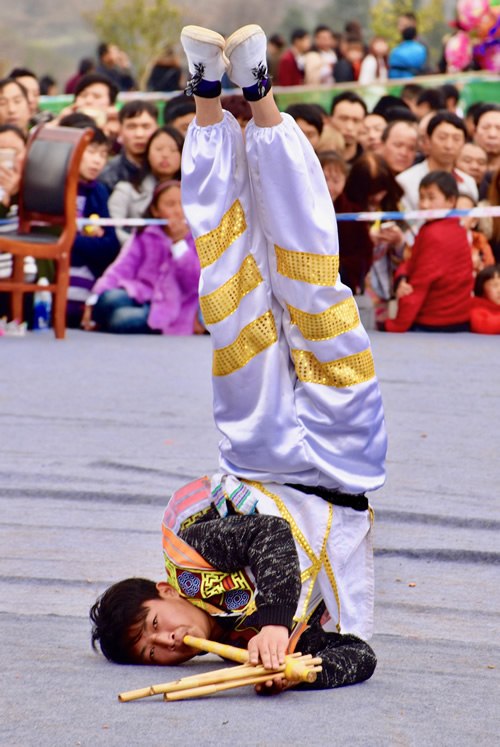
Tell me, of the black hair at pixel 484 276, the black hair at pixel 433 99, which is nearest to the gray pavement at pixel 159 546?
the black hair at pixel 484 276

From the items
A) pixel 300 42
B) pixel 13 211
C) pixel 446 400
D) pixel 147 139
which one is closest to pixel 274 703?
pixel 446 400

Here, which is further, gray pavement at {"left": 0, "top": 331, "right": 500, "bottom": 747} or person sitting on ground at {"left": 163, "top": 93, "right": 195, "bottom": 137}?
person sitting on ground at {"left": 163, "top": 93, "right": 195, "bottom": 137}

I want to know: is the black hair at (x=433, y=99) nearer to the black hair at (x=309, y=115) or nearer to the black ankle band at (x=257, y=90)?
the black hair at (x=309, y=115)

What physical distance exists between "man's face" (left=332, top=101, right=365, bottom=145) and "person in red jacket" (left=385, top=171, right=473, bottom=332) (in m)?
1.37

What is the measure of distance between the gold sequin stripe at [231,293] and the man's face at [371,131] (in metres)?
6.15

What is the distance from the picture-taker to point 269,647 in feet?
6.87

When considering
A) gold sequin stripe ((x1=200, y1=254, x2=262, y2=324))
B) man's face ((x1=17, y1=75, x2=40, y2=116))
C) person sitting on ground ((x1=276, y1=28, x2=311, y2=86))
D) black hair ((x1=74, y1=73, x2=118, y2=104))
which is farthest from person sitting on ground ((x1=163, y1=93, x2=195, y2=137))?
gold sequin stripe ((x1=200, y1=254, x2=262, y2=324))

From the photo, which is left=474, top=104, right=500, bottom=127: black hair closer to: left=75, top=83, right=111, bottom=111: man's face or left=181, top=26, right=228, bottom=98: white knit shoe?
left=75, top=83, right=111, bottom=111: man's face

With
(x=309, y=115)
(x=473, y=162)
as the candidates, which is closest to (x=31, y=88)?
(x=309, y=115)

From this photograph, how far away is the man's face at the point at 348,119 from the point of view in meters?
8.36

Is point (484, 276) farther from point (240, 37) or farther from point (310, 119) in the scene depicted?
point (240, 37)

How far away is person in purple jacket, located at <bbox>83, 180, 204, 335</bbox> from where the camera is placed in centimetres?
689

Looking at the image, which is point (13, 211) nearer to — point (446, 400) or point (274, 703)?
point (446, 400)

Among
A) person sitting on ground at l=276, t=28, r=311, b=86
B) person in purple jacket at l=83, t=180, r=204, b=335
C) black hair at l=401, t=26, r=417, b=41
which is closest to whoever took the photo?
person in purple jacket at l=83, t=180, r=204, b=335
